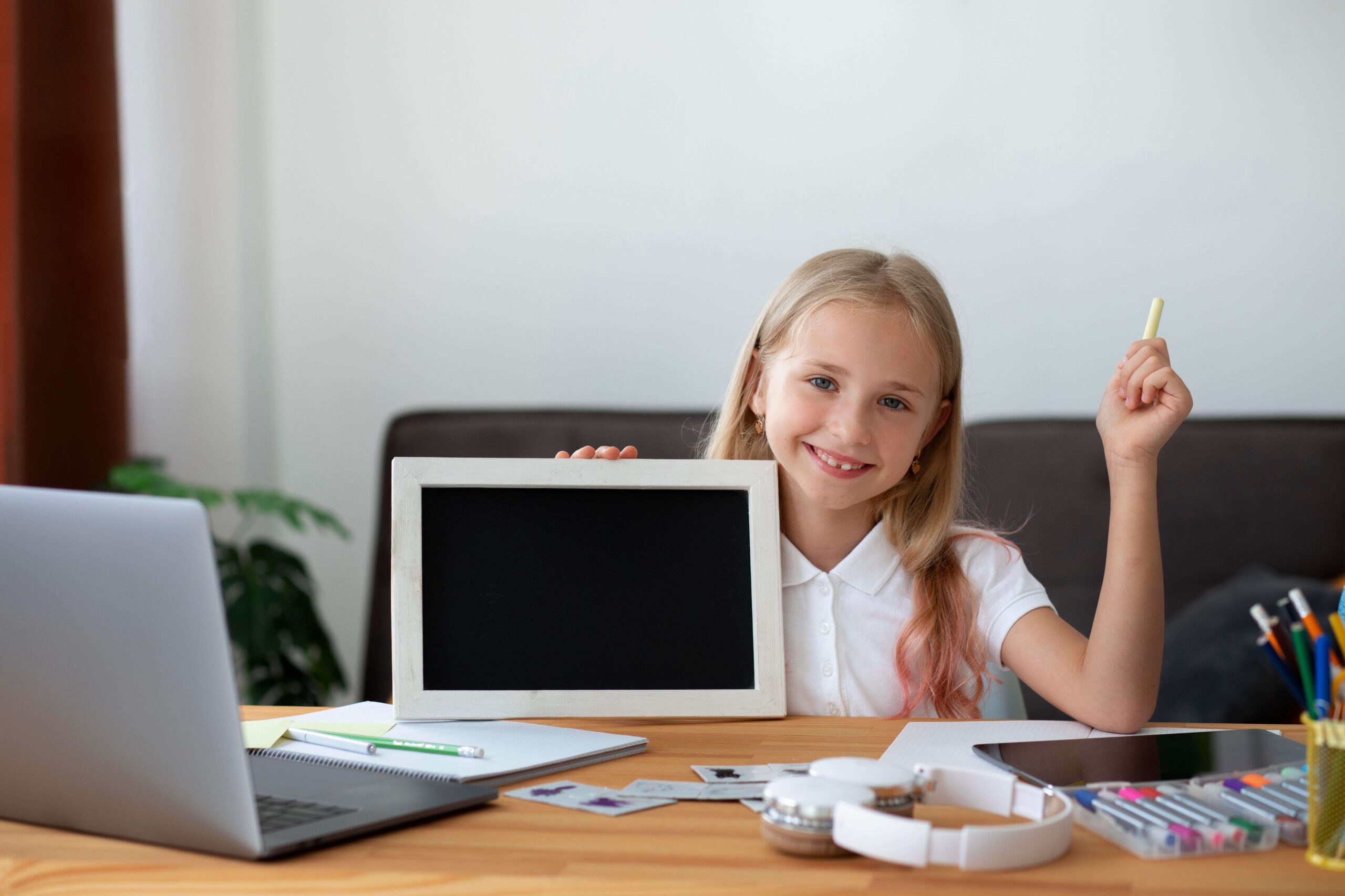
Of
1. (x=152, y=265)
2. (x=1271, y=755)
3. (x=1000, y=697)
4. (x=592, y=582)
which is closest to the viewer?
(x=1271, y=755)

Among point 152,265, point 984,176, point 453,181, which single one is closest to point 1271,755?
point 984,176

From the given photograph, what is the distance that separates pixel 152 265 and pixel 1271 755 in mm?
2437

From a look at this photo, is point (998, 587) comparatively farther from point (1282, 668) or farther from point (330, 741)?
point (330, 741)

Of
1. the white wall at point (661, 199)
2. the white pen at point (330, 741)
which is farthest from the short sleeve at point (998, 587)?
the white wall at point (661, 199)

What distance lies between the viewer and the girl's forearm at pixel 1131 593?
3.47 feet

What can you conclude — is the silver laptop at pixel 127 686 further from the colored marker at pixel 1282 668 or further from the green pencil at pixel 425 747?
the colored marker at pixel 1282 668

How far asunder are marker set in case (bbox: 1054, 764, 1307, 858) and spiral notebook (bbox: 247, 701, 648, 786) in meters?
0.34

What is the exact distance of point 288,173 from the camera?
9.07 feet

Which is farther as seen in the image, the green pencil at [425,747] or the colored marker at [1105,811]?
the green pencil at [425,747]

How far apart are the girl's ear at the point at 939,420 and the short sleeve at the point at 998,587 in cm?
12

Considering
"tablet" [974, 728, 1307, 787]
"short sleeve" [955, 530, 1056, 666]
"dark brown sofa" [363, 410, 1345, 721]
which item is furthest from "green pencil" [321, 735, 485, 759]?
"dark brown sofa" [363, 410, 1345, 721]

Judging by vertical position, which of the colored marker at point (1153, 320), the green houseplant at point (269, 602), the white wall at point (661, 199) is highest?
the white wall at point (661, 199)

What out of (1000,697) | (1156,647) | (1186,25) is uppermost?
(1186,25)

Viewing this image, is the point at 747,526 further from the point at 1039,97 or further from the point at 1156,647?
the point at 1039,97
